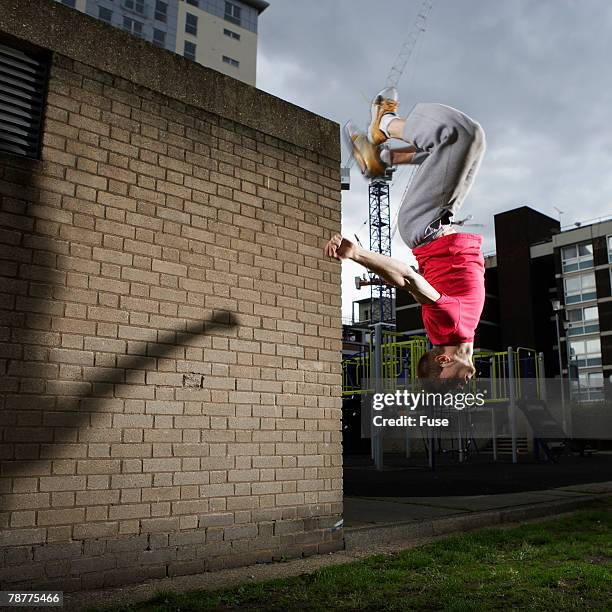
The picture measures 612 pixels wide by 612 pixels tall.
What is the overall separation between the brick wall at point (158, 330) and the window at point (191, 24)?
178 ft

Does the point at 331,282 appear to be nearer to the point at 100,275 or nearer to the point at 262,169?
the point at 262,169

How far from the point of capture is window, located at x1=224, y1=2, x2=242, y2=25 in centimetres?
5781

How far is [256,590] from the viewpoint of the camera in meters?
4.86

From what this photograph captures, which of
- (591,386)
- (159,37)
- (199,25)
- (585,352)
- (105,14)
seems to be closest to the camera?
(591,386)

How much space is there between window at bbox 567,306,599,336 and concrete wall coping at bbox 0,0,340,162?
4646cm

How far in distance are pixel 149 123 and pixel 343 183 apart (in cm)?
242

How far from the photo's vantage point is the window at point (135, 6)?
52125mm

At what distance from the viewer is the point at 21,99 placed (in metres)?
5.26

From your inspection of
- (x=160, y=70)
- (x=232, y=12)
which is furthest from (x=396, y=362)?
(x=232, y=12)

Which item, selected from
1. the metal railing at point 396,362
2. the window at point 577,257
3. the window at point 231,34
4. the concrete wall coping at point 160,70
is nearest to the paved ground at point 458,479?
the metal railing at point 396,362

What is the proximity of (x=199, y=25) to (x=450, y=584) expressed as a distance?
58.5 metres

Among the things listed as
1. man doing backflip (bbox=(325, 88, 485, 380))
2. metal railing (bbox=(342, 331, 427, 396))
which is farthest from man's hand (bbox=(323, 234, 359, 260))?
metal railing (bbox=(342, 331, 427, 396))

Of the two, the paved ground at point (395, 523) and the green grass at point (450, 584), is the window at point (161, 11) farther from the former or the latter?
the green grass at point (450, 584)

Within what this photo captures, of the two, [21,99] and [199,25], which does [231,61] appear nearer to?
[199,25]
